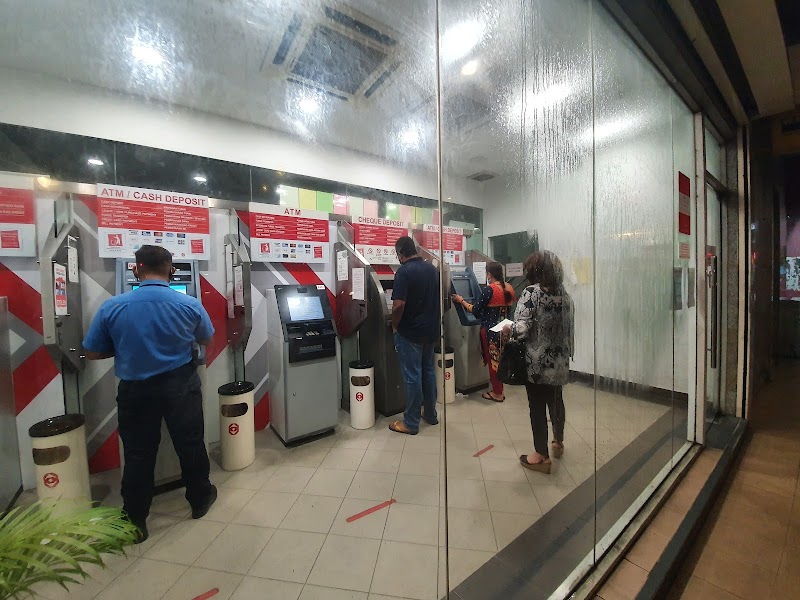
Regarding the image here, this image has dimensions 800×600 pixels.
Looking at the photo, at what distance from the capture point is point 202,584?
1.44m

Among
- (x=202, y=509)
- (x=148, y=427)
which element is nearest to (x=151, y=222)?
(x=148, y=427)

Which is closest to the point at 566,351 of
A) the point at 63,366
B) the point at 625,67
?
the point at 625,67

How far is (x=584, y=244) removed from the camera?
150cm

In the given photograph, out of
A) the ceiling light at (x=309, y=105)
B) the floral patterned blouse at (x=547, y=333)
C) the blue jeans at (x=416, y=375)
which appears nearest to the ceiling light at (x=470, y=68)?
the floral patterned blouse at (x=547, y=333)

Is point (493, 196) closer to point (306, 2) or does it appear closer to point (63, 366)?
point (306, 2)

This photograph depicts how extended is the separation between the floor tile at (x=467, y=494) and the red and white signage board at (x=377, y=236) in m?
2.23

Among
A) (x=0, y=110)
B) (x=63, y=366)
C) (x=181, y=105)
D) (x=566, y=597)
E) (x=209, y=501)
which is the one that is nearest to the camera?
(x=566, y=597)

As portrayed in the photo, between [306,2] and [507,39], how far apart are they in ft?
4.04

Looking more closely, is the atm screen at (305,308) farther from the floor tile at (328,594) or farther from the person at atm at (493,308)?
the floor tile at (328,594)

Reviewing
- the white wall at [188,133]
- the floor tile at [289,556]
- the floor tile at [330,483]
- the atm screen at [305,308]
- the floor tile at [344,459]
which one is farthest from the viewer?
the atm screen at [305,308]

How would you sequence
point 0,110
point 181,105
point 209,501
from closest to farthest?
point 0,110 → point 209,501 → point 181,105

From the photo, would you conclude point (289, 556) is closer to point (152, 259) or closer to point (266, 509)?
point (266, 509)

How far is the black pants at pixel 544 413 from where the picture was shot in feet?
4.87

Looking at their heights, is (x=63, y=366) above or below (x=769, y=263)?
below
